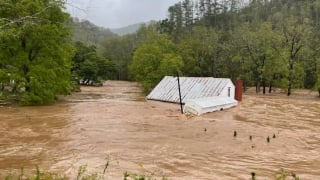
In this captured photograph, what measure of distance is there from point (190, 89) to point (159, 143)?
694 inches

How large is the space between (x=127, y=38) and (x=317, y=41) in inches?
1866

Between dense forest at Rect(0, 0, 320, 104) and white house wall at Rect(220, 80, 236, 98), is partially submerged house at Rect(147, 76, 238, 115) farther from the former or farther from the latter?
dense forest at Rect(0, 0, 320, 104)

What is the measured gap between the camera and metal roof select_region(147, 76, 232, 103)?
1303 inches

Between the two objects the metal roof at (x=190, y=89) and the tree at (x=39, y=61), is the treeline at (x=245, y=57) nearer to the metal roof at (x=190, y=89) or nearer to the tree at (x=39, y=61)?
the metal roof at (x=190, y=89)

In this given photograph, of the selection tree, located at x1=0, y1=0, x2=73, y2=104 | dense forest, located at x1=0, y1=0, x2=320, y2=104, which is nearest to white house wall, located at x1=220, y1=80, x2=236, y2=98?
dense forest, located at x1=0, y1=0, x2=320, y2=104

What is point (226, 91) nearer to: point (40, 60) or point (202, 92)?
point (202, 92)

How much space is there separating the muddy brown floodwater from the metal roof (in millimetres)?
5482

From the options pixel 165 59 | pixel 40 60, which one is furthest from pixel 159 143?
pixel 165 59

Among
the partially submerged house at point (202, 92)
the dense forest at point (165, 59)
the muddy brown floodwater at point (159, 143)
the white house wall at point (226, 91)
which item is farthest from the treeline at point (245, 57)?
the muddy brown floodwater at point (159, 143)

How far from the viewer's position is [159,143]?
55.7 ft

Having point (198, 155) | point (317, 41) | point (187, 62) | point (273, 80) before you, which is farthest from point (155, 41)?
point (198, 155)

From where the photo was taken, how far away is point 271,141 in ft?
59.7

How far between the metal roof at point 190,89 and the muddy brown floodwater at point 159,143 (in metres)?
5.48

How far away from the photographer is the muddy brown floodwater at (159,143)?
12945mm
